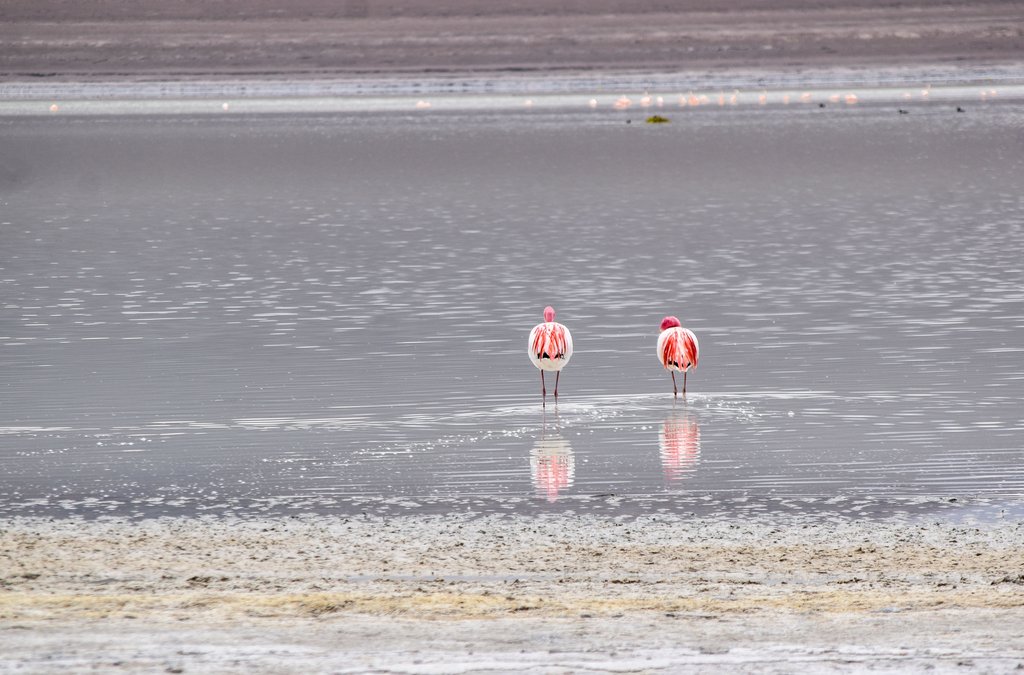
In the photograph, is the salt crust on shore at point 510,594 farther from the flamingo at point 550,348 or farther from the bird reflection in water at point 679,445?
the flamingo at point 550,348

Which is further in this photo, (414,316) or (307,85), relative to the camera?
(307,85)

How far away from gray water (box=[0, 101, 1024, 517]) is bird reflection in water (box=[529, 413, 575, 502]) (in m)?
0.02

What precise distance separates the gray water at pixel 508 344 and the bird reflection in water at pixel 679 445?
2 centimetres

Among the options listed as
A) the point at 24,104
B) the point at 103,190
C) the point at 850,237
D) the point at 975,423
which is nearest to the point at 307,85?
the point at 24,104

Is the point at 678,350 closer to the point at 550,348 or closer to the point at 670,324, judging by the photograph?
the point at 670,324

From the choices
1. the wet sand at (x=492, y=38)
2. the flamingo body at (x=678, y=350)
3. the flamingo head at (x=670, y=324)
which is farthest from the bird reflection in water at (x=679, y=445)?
the wet sand at (x=492, y=38)

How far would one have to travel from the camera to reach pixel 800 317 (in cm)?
1142

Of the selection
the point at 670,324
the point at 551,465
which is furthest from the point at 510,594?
the point at 670,324

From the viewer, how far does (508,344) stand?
1045 centimetres

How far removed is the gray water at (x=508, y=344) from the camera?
6.97 meters

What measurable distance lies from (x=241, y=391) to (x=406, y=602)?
4125 mm

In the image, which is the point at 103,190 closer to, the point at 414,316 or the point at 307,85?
the point at 414,316

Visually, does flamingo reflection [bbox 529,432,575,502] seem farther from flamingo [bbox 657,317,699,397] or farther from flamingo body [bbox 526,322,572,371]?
flamingo [bbox 657,317,699,397]

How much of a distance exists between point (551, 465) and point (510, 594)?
2.08 metres
